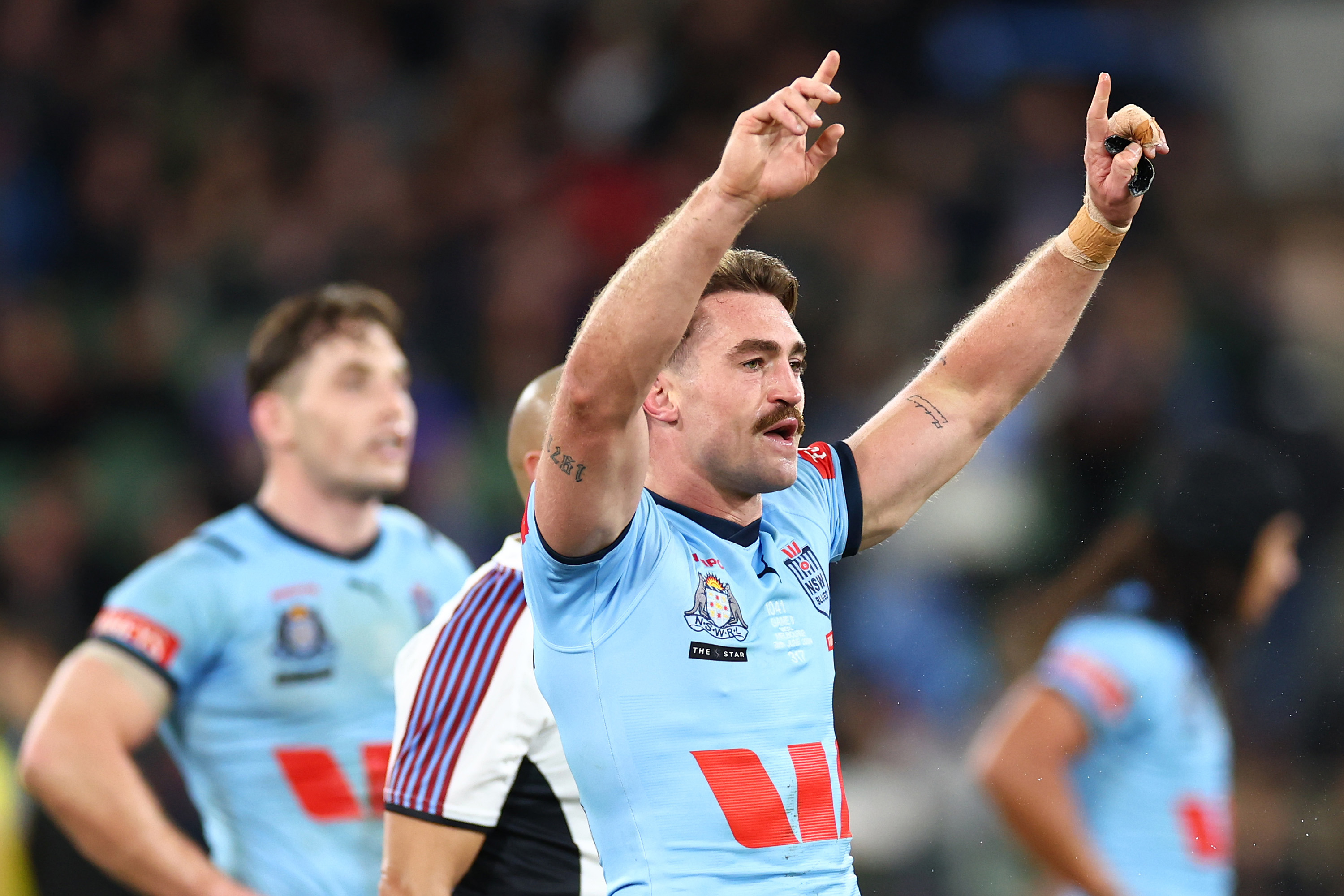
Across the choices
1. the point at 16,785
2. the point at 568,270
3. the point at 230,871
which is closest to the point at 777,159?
the point at 230,871

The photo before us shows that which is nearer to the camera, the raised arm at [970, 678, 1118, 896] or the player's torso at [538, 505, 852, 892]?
the player's torso at [538, 505, 852, 892]

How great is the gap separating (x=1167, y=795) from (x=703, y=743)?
7.79 feet

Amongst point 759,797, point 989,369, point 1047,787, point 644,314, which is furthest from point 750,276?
point 1047,787

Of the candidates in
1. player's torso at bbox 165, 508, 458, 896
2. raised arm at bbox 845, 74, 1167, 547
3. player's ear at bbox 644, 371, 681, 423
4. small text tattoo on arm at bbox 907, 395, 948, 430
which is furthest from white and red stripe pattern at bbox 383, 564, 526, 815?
player's torso at bbox 165, 508, 458, 896

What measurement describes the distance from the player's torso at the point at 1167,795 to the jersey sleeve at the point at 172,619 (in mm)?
2799

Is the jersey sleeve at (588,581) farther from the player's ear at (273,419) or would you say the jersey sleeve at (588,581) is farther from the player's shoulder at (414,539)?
the player's ear at (273,419)

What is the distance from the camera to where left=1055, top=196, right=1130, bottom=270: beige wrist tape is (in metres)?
3.87

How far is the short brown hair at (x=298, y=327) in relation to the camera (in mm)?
5422

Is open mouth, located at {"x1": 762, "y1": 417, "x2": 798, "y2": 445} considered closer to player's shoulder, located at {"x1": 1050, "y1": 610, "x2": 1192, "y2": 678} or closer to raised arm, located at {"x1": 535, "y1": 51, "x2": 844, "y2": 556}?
raised arm, located at {"x1": 535, "y1": 51, "x2": 844, "y2": 556}

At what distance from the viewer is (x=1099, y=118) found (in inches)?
149

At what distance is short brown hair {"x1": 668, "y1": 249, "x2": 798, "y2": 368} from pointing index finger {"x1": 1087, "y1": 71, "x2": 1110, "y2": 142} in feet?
2.86

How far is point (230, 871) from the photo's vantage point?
4.96m

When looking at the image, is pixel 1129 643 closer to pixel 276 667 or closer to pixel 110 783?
pixel 276 667

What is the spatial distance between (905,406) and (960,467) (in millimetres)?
221
